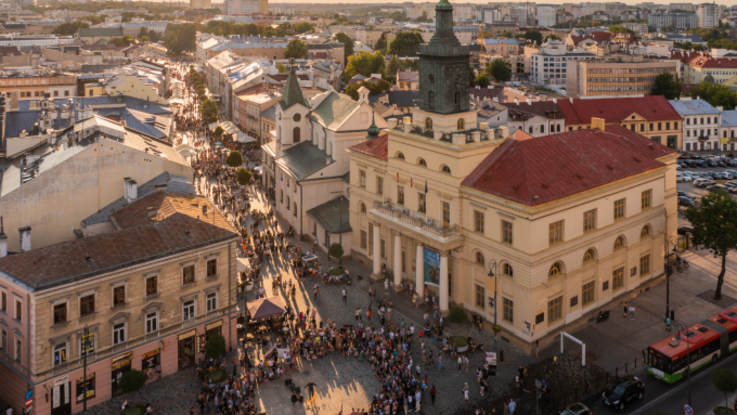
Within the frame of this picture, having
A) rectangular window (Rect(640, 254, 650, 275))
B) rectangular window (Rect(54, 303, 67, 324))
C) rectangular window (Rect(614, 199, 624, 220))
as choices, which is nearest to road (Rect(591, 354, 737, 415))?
rectangular window (Rect(614, 199, 624, 220))

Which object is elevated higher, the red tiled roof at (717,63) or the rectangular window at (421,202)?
the red tiled roof at (717,63)

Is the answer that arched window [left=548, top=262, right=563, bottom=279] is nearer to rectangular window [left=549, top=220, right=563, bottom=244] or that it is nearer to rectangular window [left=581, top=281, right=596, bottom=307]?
rectangular window [left=549, top=220, right=563, bottom=244]

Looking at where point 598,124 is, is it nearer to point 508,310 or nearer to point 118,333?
point 508,310

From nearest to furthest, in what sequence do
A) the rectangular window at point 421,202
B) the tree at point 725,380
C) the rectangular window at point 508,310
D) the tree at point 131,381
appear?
the tree at point 725,380
the tree at point 131,381
the rectangular window at point 508,310
the rectangular window at point 421,202

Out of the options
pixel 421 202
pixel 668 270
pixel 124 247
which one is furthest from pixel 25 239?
pixel 668 270

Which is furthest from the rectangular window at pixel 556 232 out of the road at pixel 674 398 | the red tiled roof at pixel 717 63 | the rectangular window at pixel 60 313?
the red tiled roof at pixel 717 63

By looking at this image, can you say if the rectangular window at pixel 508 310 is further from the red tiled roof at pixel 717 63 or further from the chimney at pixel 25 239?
the red tiled roof at pixel 717 63
